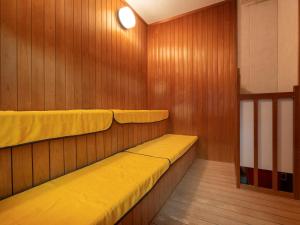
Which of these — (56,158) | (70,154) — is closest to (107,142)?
(70,154)

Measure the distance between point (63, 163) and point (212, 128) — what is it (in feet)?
7.52

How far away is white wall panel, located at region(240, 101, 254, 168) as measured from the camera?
1672 millimetres

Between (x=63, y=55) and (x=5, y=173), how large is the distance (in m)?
1.17

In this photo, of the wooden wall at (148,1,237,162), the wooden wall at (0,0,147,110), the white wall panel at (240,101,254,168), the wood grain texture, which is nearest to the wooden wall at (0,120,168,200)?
the wooden wall at (0,0,147,110)

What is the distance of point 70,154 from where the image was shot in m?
1.21

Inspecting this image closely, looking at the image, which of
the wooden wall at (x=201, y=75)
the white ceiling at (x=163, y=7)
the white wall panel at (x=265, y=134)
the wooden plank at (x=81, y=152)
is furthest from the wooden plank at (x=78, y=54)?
the white wall panel at (x=265, y=134)

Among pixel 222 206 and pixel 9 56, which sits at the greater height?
pixel 9 56

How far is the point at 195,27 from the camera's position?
8.92 feet

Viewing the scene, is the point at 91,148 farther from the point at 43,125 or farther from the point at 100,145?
the point at 43,125

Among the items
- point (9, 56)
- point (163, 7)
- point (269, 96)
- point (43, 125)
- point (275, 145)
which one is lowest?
point (275, 145)

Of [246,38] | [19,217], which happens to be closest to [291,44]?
[246,38]

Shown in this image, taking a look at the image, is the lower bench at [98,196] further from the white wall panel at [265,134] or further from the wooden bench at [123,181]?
the white wall panel at [265,134]

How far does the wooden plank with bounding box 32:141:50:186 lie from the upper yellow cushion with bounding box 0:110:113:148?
71mm

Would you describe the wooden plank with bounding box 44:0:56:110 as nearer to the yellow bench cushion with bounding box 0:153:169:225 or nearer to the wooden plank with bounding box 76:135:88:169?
the wooden plank with bounding box 76:135:88:169
